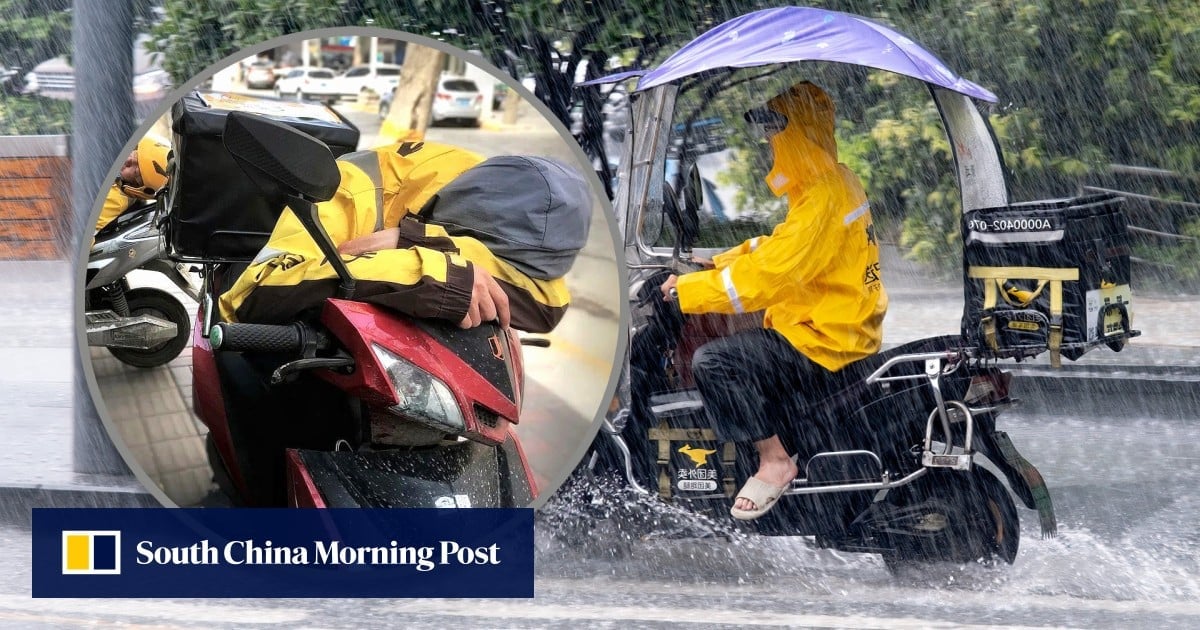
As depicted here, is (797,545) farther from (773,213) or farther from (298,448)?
(773,213)

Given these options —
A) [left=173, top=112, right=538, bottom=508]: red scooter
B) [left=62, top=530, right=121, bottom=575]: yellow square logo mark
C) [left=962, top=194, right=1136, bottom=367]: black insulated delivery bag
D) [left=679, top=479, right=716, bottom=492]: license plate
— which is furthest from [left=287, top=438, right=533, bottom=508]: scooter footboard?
[left=962, top=194, right=1136, bottom=367]: black insulated delivery bag

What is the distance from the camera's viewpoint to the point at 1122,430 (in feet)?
23.9

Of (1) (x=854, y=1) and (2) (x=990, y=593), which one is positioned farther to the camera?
(1) (x=854, y=1)

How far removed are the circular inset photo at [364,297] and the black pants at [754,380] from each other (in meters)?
1.35

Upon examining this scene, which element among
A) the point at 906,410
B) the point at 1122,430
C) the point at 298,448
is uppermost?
the point at 298,448

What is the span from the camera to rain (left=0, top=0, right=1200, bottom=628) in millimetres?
4512

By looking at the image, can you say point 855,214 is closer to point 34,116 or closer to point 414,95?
point 414,95

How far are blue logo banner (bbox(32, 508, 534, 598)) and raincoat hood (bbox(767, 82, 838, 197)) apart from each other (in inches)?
61.4

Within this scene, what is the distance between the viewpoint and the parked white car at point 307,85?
3082 millimetres

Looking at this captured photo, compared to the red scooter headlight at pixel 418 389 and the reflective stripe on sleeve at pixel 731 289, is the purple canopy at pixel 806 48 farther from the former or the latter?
the red scooter headlight at pixel 418 389

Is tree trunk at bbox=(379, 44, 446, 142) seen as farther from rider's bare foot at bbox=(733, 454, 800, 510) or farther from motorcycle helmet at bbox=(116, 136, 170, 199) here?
rider's bare foot at bbox=(733, 454, 800, 510)

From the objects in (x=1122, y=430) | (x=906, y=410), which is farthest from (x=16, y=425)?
(x=1122, y=430)

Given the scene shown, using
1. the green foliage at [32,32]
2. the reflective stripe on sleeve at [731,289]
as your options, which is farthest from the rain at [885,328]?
the green foliage at [32,32]

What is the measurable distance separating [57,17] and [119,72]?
30.2 ft
